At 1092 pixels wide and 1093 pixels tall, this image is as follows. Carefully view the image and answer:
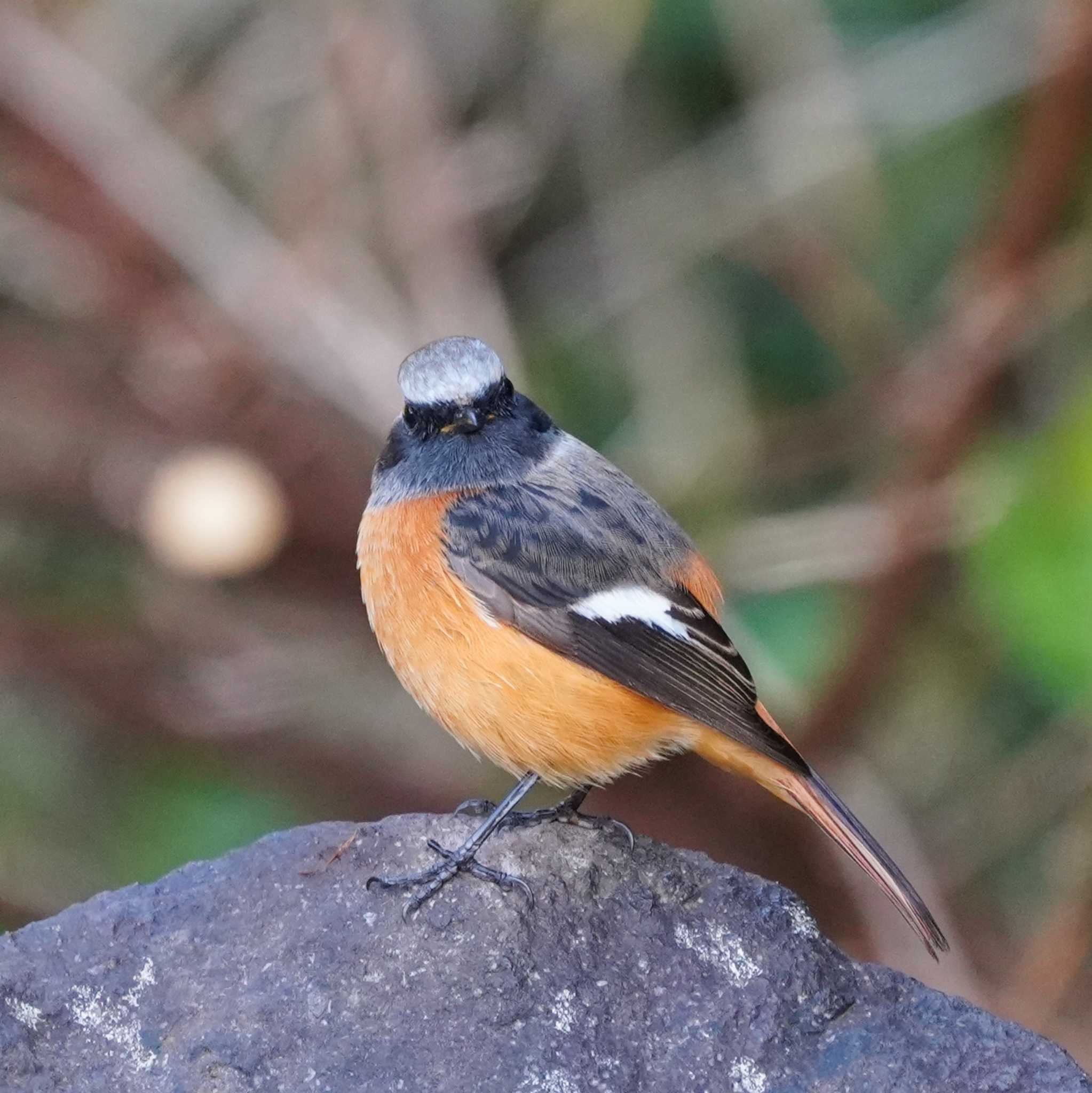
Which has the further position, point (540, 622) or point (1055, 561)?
point (1055, 561)

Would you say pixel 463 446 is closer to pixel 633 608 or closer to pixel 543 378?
pixel 633 608

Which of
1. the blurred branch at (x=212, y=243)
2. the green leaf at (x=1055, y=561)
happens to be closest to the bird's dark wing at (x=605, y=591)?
the green leaf at (x=1055, y=561)

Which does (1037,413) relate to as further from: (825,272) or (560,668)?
(560,668)

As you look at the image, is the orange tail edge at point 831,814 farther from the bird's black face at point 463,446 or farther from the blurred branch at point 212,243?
the blurred branch at point 212,243

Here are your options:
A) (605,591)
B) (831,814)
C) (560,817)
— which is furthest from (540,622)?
(831,814)

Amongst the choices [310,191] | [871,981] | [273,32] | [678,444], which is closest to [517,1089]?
[871,981]

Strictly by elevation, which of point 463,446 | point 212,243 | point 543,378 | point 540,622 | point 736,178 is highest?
point 736,178

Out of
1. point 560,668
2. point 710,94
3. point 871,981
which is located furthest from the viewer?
point 710,94

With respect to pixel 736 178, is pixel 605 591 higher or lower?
lower
